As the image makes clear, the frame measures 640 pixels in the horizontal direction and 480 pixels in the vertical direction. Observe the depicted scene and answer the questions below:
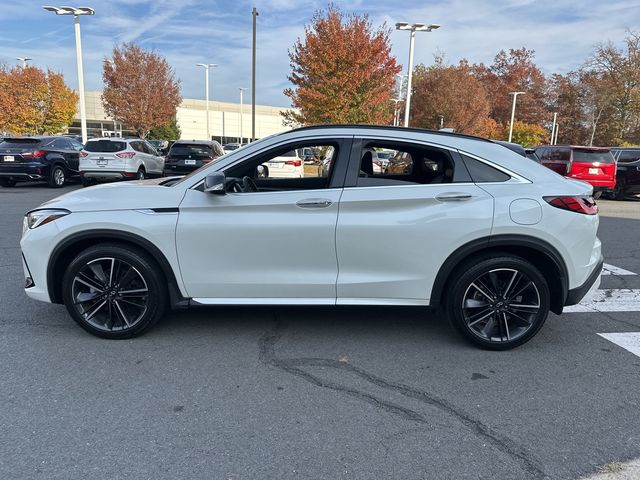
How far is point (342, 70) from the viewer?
19.7 metres

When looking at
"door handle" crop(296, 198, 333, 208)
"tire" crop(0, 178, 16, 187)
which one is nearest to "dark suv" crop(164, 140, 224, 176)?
"tire" crop(0, 178, 16, 187)

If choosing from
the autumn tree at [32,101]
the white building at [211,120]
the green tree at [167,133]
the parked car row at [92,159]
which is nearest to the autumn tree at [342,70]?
the parked car row at [92,159]

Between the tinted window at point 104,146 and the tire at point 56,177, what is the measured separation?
1411 millimetres

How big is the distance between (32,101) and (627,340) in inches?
1780

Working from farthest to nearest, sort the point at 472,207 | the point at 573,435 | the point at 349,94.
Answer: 1. the point at 349,94
2. the point at 472,207
3. the point at 573,435

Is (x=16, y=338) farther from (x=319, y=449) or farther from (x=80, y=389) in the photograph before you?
(x=319, y=449)

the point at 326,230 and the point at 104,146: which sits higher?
the point at 104,146

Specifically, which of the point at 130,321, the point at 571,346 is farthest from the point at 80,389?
the point at 571,346

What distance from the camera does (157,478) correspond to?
2430mm

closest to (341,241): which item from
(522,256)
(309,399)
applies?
(309,399)

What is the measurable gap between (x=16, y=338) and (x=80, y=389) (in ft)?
4.00

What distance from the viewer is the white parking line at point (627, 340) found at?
13.4 feet

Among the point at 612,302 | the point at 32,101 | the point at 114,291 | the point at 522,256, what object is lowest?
the point at 612,302

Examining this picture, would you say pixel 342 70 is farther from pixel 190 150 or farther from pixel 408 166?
pixel 408 166
